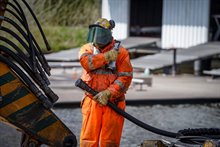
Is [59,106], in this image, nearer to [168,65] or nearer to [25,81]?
[168,65]

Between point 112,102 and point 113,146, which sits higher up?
point 112,102

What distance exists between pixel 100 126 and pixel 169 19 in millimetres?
17144

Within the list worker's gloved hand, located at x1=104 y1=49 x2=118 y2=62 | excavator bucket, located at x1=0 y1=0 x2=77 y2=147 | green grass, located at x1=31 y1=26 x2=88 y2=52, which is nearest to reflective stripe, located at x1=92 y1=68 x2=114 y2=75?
worker's gloved hand, located at x1=104 y1=49 x2=118 y2=62

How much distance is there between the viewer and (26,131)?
578cm

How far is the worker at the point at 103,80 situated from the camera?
7.02 m

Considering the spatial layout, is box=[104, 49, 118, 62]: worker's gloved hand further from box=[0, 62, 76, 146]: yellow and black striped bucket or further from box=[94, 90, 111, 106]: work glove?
box=[0, 62, 76, 146]: yellow and black striped bucket

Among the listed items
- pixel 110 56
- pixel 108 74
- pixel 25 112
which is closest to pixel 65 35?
pixel 108 74

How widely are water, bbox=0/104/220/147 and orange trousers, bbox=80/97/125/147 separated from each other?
A: 8.40 ft

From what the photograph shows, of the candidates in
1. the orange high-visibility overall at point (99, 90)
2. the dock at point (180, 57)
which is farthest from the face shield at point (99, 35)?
the dock at point (180, 57)

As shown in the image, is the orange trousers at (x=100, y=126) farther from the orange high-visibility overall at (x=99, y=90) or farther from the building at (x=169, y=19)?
the building at (x=169, y=19)

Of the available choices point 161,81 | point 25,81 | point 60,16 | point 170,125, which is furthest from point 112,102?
point 60,16

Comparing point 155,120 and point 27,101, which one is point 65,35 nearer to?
point 155,120

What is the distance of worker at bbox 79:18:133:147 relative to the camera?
7020mm

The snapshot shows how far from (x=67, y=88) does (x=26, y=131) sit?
432 inches
